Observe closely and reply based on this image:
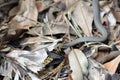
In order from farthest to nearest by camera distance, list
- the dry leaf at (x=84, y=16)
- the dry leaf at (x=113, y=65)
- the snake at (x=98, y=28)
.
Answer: the dry leaf at (x=84, y=16), the snake at (x=98, y=28), the dry leaf at (x=113, y=65)

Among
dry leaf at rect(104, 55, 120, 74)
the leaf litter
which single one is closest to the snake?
the leaf litter

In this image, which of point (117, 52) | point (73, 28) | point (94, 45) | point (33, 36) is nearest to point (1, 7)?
point (33, 36)

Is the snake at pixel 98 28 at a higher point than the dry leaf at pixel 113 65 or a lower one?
higher

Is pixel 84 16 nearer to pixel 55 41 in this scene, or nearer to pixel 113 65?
pixel 55 41

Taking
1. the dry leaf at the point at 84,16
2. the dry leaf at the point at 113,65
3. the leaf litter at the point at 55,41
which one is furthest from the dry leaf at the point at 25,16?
the dry leaf at the point at 113,65

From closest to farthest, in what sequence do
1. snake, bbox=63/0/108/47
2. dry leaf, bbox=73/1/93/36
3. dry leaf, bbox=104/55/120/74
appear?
dry leaf, bbox=104/55/120/74
snake, bbox=63/0/108/47
dry leaf, bbox=73/1/93/36

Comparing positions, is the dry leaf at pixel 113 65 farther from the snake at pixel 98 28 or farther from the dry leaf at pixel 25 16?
the dry leaf at pixel 25 16

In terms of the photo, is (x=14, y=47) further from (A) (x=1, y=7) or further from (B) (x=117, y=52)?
(B) (x=117, y=52)

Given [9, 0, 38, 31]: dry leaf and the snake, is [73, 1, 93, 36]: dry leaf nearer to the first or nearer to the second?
the snake
